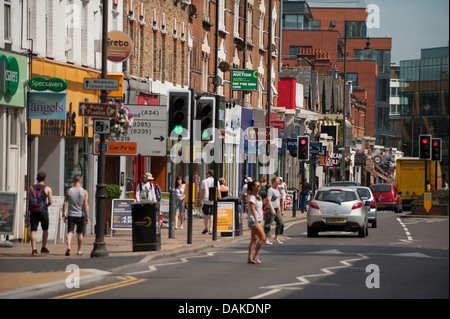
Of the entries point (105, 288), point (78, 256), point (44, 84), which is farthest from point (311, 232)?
point (105, 288)

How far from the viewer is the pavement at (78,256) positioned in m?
15.3

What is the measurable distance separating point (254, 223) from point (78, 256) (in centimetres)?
396

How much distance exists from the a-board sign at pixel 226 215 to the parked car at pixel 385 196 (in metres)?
26.6

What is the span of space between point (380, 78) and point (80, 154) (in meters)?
110

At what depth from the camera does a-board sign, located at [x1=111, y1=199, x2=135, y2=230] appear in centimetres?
2928

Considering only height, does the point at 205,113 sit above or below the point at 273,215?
above

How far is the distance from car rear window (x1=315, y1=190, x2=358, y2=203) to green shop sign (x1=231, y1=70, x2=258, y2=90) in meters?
17.9

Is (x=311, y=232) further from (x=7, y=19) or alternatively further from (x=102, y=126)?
(x=7, y=19)

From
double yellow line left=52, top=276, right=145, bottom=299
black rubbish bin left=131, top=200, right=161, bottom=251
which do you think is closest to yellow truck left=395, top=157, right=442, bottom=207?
black rubbish bin left=131, top=200, right=161, bottom=251

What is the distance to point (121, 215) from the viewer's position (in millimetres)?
29328

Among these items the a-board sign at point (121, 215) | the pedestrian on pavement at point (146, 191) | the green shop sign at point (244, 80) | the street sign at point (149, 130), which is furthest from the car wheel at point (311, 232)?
the green shop sign at point (244, 80)

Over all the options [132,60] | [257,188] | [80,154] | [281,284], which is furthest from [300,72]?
[281,284]
